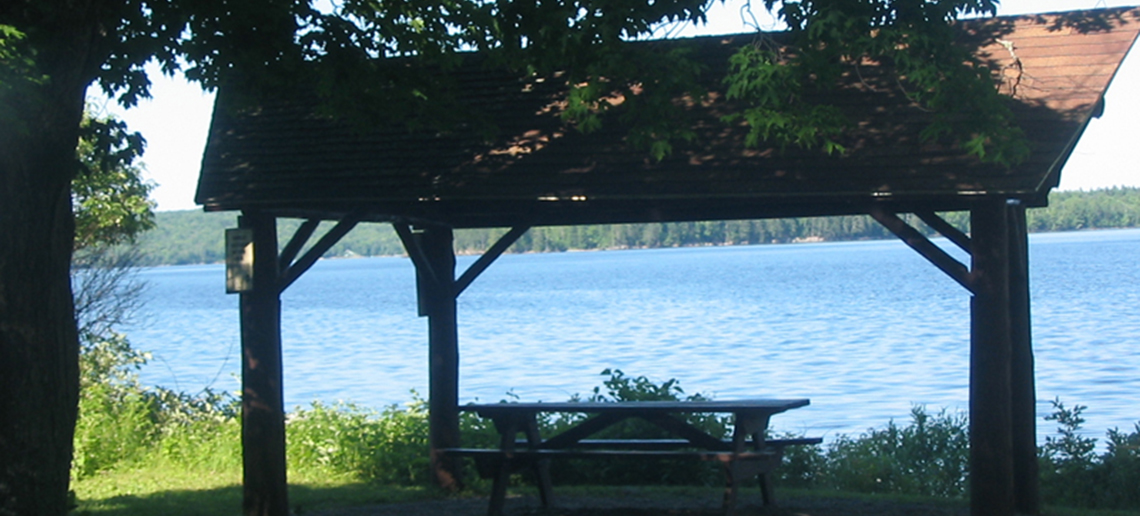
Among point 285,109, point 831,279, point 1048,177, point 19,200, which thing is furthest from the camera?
point 831,279

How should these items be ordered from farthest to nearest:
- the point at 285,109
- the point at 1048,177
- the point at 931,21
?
the point at 285,109 → the point at 1048,177 → the point at 931,21

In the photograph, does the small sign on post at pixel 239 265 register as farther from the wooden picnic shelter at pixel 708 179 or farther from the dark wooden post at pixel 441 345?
the dark wooden post at pixel 441 345

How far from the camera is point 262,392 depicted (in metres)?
8.29


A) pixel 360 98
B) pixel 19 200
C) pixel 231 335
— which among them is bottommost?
pixel 231 335

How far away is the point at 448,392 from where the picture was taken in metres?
10.2

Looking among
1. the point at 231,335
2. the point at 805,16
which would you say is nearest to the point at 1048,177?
the point at 805,16

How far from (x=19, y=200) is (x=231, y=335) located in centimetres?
3999

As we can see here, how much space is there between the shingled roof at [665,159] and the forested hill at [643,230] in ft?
315

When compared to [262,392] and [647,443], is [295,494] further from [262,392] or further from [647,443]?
[647,443]

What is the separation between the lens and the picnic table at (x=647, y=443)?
8000 mm

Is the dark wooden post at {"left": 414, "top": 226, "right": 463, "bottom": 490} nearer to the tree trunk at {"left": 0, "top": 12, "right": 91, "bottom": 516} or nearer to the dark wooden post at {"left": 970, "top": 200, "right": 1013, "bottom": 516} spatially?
the tree trunk at {"left": 0, "top": 12, "right": 91, "bottom": 516}

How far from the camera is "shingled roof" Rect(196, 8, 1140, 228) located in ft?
25.6

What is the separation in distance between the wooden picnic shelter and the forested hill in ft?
316

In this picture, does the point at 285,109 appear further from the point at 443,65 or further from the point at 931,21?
the point at 931,21
